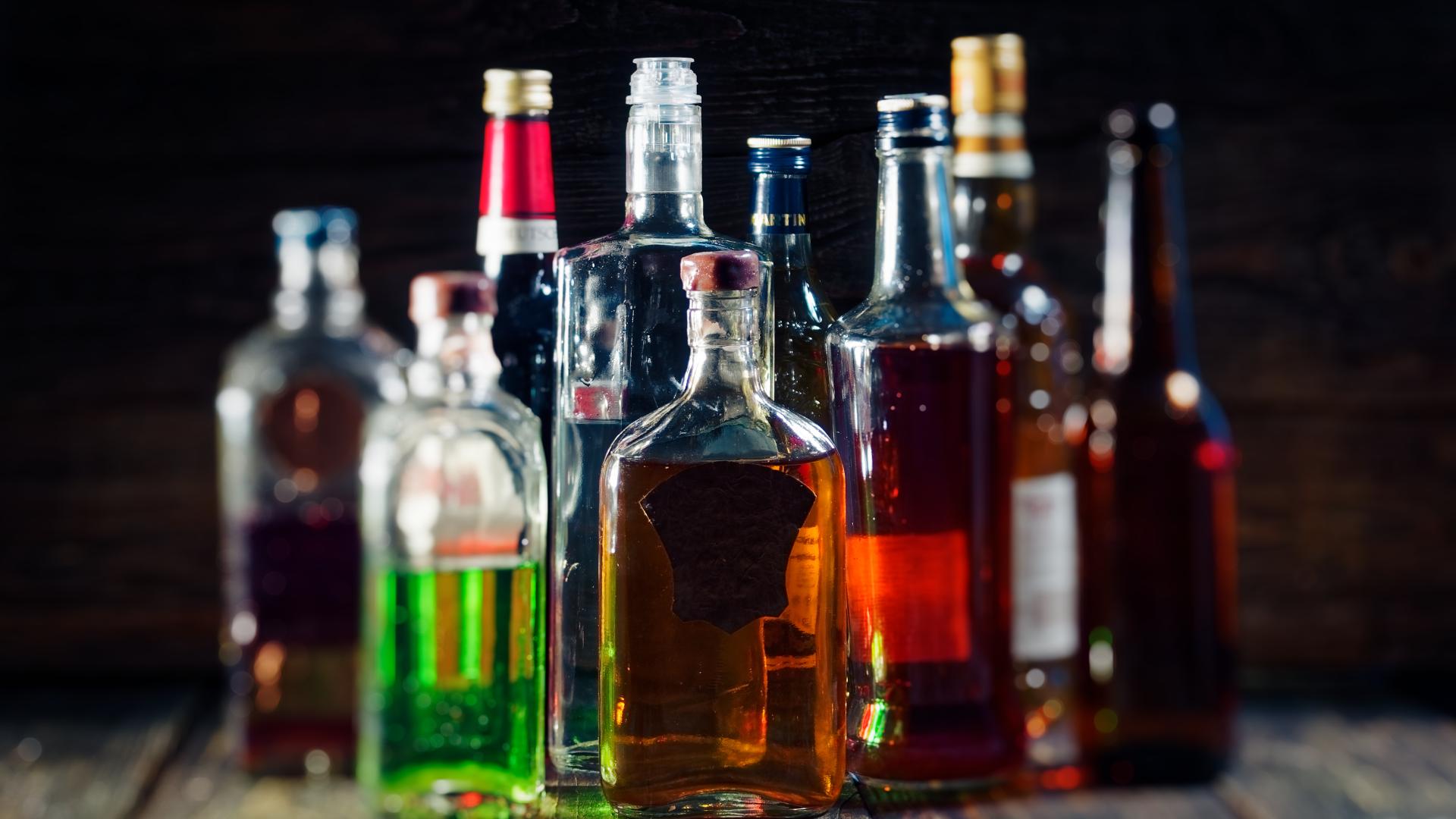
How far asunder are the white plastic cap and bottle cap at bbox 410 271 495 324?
0.08 meters

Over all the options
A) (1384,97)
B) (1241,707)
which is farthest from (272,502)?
(1384,97)

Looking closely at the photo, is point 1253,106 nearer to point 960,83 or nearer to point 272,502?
point 960,83

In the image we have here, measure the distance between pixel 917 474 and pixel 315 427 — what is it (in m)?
0.69

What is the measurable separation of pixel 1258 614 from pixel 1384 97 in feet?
1.28

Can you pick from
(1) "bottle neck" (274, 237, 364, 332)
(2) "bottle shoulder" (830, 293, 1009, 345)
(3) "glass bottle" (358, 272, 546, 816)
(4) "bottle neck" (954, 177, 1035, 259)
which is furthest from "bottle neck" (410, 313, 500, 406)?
(1) "bottle neck" (274, 237, 364, 332)

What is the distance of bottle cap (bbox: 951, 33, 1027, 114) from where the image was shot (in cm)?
53

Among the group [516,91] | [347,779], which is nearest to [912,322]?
[516,91]

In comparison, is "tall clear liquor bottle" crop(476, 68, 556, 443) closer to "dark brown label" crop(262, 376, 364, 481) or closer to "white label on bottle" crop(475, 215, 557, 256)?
"white label on bottle" crop(475, 215, 557, 256)

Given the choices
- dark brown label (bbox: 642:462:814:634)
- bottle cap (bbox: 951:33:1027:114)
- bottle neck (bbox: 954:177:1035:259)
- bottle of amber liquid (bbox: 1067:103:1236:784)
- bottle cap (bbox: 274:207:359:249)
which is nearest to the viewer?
dark brown label (bbox: 642:462:814:634)

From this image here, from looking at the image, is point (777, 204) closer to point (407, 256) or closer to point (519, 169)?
point (519, 169)

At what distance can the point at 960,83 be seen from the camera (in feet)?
1.91

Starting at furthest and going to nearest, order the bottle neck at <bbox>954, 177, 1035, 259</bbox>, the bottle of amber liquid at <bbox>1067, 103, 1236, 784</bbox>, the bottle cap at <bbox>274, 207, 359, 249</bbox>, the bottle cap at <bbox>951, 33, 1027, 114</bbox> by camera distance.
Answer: the bottle cap at <bbox>274, 207, 359, 249</bbox>
the bottle of amber liquid at <bbox>1067, 103, 1236, 784</bbox>
the bottle neck at <bbox>954, 177, 1035, 259</bbox>
the bottle cap at <bbox>951, 33, 1027, 114</bbox>

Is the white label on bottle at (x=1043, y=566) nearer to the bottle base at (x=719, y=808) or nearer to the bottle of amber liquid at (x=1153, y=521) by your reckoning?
the bottle of amber liquid at (x=1153, y=521)

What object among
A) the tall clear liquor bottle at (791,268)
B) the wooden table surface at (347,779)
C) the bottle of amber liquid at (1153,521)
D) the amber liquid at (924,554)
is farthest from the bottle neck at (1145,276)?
the tall clear liquor bottle at (791,268)
